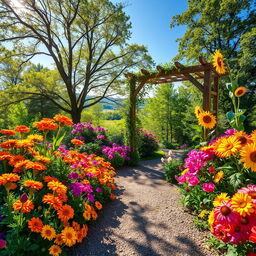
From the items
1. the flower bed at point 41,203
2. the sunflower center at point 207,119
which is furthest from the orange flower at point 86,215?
the sunflower center at point 207,119

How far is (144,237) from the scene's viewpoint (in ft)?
6.79

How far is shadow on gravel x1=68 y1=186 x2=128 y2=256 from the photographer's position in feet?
5.98

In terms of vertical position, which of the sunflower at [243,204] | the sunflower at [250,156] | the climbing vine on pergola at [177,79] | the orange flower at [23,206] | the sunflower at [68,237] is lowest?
the sunflower at [68,237]

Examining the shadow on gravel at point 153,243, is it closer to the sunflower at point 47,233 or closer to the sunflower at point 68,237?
the sunflower at point 68,237

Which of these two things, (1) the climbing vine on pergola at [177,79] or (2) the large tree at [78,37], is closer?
(1) the climbing vine on pergola at [177,79]

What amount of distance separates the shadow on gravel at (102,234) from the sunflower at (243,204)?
1.38 metres

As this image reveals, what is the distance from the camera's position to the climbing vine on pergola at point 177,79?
3.92 m

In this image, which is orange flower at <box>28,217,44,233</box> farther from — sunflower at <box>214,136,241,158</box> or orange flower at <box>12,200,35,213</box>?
sunflower at <box>214,136,241,158</box>

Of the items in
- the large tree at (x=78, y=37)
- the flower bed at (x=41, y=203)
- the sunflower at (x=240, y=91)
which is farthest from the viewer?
the large tree at (x=78, y=37)

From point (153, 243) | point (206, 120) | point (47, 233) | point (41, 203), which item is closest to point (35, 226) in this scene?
point (47, 233)

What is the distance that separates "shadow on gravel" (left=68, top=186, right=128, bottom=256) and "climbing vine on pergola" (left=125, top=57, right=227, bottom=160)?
2745 millimetres

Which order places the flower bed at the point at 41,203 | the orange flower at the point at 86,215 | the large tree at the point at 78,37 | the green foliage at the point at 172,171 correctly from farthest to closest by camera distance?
the large tree at the point at 78,37 < the green foliage at the point at 172,171 < the orange flower at the point at 86,215 < the flower bed at the point at 41,203

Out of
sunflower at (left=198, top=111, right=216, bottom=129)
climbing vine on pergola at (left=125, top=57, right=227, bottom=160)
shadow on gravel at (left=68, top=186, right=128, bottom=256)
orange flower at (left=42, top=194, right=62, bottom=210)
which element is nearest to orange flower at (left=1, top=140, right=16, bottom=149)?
orange flower at (left=42, top=194, right=62, bottom=210)

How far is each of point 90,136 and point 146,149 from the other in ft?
7.73
